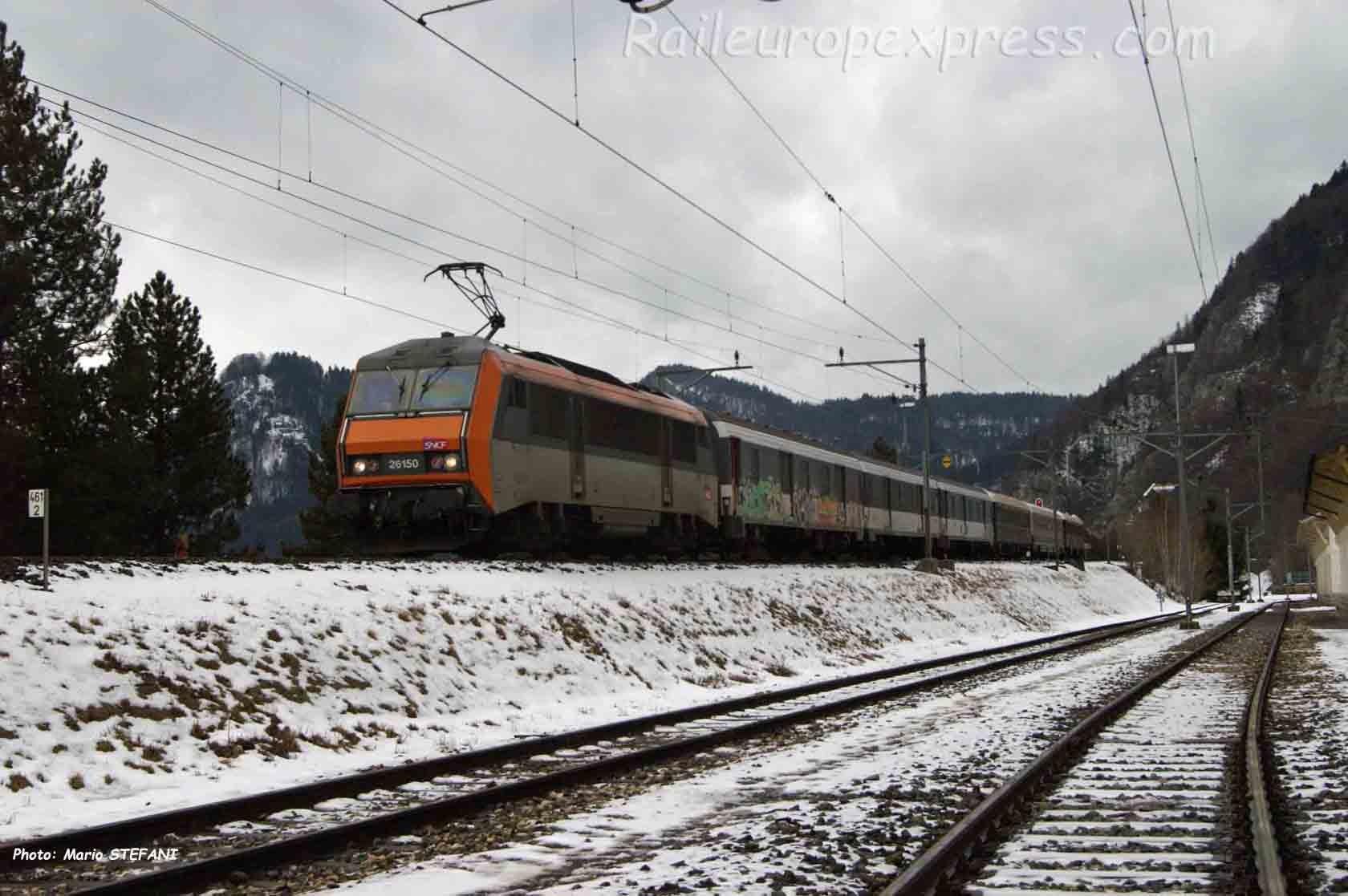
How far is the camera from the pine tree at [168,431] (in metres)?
31.9

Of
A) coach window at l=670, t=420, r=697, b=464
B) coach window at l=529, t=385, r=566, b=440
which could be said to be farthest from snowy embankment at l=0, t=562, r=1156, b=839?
coach window at l=670, t=420, r=697, b=464

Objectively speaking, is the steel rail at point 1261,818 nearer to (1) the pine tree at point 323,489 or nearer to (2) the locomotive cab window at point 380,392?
(2) the locomotive cab window at point 380,392

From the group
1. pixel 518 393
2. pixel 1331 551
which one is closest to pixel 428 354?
pixel 518 393

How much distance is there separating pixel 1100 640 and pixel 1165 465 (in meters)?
159

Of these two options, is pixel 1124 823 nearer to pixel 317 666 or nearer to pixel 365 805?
pixel 365 805

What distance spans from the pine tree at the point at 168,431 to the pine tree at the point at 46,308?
0.98 meters

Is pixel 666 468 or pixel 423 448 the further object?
pixel 666 468

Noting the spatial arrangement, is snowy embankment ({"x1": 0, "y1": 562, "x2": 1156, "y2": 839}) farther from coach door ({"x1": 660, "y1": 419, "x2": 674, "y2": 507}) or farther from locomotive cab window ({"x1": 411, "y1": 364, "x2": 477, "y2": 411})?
locomotive cab window ({"x1": 411, "y1": 364, "x2": 477, "y2": 411})

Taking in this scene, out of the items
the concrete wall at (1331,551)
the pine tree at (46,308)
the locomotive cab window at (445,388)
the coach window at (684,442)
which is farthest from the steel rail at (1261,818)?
the concrete wall at (1331,551)

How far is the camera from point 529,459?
19859mm

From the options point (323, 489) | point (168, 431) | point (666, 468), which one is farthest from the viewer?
point (323, 489)

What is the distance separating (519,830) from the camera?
7.93 metres

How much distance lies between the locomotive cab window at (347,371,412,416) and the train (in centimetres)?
2

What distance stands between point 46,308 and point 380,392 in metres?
16.1
